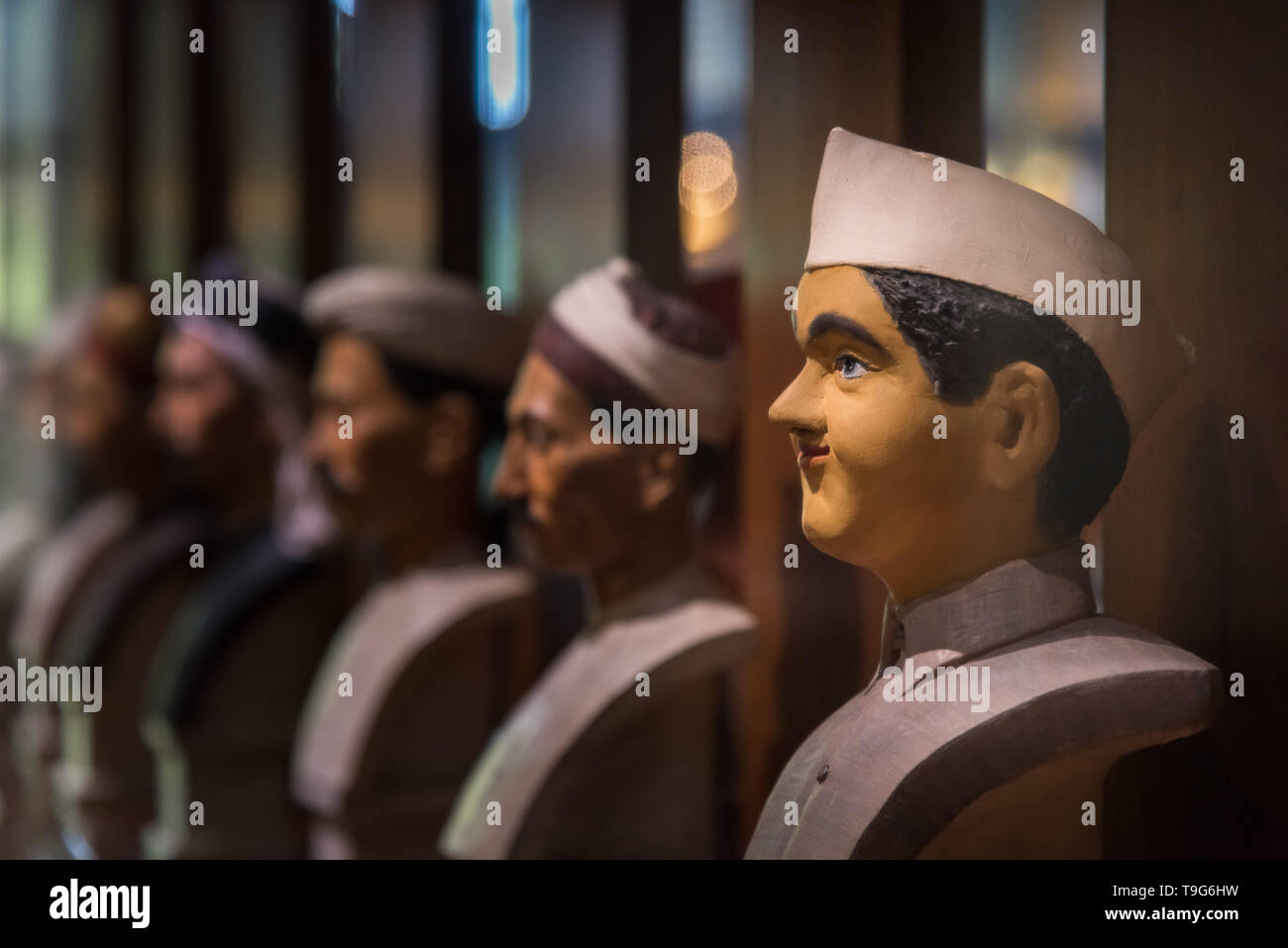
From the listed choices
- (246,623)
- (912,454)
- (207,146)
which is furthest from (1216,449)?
(207,146)

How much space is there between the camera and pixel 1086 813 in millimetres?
2180

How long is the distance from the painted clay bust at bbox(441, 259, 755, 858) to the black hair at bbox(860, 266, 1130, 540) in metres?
0.79

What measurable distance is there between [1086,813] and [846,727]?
0.31 meters

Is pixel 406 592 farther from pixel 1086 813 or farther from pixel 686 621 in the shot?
pixel 1086 813

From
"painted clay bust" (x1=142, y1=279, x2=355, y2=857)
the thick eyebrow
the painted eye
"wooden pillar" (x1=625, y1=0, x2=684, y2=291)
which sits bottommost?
"painted clay bust" (x1=142, y1=279, x2=355, y2=857)

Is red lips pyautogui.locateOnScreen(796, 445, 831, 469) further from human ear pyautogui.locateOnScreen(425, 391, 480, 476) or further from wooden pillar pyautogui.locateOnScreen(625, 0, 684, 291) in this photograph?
human ear pyautogui.locateOnScreen(425, 391, 480, 476)

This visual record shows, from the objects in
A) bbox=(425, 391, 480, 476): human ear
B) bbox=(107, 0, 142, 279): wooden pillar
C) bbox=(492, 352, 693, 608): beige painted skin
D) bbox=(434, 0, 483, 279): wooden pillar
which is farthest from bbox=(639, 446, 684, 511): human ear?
bbox=(107, 0, 142, 279): wooden pillar

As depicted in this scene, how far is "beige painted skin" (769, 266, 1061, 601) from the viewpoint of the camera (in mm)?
2141

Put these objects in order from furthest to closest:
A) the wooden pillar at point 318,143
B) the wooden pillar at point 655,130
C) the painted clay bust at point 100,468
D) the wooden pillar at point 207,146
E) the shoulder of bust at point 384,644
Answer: the wooden pillar at point 207,146, the painted clay bust at point 100,468, the wooden pillar at point 318,143, the shoulder of bust at point 384,644, the wooden pillar at point 655,130

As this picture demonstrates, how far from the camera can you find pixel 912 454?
7.09ft

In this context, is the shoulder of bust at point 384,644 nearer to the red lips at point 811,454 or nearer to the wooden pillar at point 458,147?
the wooden pillar at point 458,147

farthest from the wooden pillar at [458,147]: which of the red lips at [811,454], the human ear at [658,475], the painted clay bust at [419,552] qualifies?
the red lips at [811,454]

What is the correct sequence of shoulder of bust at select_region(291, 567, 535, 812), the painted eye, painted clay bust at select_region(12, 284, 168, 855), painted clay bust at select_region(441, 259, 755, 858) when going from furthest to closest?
painted clay bust at select_region(12, 284, 168, 855)
shoulder of bust at select_region(291, 567, 535, 812)
painted clay bust at select_region(441, 259, 755, 858)
the painted eye

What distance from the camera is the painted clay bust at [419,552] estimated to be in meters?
3.60
